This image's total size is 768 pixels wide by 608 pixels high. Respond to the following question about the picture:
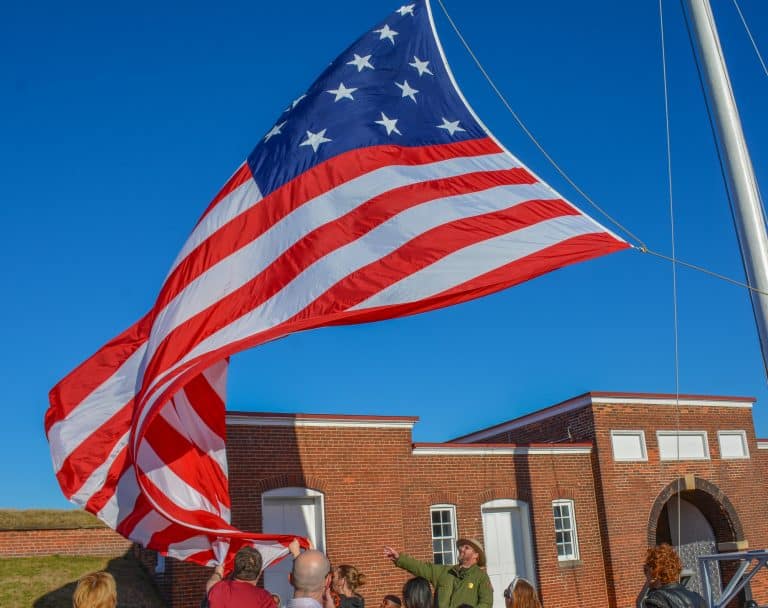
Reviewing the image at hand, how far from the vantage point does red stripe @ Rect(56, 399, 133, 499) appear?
7.98 m

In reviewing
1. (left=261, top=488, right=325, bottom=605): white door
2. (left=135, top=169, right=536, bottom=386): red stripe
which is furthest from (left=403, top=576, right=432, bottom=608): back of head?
(left=261, top=488, right=325, bottom=605): white door

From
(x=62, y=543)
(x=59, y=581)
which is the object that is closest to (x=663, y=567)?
(x=59, y=581)

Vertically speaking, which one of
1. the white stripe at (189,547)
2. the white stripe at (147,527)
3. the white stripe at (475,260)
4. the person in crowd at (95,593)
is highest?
the white stripe at (475,260)

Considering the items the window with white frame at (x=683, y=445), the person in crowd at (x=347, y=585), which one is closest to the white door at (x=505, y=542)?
the window with white frame at (x=683, y=445)

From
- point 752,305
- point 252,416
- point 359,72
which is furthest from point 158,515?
point 252,416

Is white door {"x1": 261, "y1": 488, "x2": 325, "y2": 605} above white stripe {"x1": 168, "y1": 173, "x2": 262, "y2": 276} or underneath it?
underneath

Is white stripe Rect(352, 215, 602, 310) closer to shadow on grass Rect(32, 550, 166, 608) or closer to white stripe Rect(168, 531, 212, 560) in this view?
white stripe Rect(168, 531, 212, 560)

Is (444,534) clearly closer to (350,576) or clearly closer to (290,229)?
(290,229)

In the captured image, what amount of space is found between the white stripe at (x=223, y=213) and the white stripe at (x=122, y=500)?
207cm

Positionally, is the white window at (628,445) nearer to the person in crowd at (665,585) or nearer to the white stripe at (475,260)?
the white stripe at (475,260)

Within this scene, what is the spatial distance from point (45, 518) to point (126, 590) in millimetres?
5512

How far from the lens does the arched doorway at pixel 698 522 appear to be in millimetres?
21391

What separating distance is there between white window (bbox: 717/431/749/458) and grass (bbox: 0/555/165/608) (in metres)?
15.1

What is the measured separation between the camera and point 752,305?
281 inches
